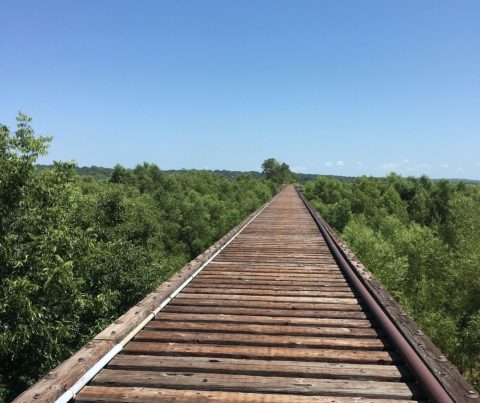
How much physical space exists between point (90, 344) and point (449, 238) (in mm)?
41479

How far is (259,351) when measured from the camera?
3629 millimetres

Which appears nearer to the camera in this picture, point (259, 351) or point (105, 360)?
point (105, 360)

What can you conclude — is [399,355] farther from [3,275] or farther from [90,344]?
[3,275]

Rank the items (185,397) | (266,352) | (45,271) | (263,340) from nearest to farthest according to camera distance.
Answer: (185,397), (266,352), (263,340), (45,271)

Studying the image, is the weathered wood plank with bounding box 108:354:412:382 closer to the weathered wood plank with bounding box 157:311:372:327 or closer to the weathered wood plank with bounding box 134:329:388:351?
the weathered wood plank with bounding box 134:329:388:351

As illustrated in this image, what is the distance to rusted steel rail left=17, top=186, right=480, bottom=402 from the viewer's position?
9.42 feet

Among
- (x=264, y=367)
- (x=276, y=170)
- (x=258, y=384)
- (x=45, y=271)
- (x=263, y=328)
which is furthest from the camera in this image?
(x=276, y=170)

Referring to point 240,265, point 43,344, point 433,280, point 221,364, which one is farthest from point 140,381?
Result: point 433,280

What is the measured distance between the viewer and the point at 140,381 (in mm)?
3064

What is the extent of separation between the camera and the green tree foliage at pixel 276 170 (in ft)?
444

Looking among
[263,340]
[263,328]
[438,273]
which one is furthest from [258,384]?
[438,273]

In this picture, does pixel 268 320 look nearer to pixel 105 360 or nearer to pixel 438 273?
pixel 105 360

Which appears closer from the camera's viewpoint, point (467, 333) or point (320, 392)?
point (320, 392)

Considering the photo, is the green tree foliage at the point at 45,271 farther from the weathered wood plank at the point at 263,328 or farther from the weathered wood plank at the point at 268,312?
the weathered wood plank at the point at 263,328
